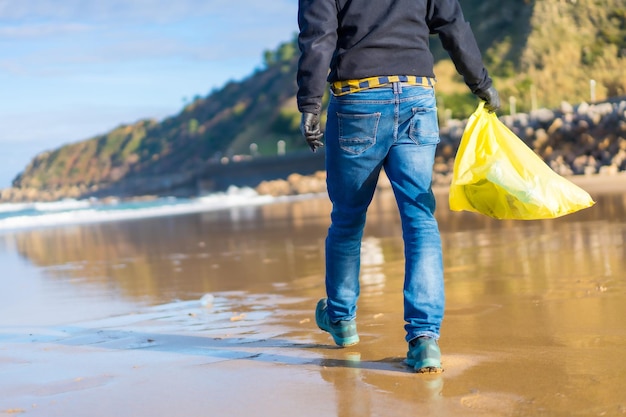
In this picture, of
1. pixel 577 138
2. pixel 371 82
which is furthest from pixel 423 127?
pixel 577 138

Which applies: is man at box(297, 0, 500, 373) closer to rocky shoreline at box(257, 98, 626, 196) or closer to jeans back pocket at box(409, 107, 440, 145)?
jeans back pocket at box(409, 107, 440, 145)

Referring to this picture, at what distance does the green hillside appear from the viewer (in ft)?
150

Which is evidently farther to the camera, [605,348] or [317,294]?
[317,294]

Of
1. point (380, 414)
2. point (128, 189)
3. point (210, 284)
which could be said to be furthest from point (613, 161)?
point (128, 189)

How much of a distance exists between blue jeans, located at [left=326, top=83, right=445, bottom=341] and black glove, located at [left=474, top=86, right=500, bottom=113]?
255 mm

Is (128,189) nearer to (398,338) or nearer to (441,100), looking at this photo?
(441,100)

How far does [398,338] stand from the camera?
12.5 feet

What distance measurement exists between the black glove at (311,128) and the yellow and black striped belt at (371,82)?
0.17m

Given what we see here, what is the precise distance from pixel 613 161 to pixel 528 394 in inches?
778

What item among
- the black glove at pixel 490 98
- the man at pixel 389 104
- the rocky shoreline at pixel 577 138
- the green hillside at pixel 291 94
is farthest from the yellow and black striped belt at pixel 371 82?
the green hillside at pixel 291 94

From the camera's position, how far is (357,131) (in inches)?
134

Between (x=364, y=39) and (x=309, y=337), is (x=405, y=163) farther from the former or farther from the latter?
(x=309, y=337)

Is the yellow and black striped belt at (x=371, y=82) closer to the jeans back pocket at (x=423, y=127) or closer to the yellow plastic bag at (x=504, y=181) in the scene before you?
the jeans back pocket at (x=423, y=127)

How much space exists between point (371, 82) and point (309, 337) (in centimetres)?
130
